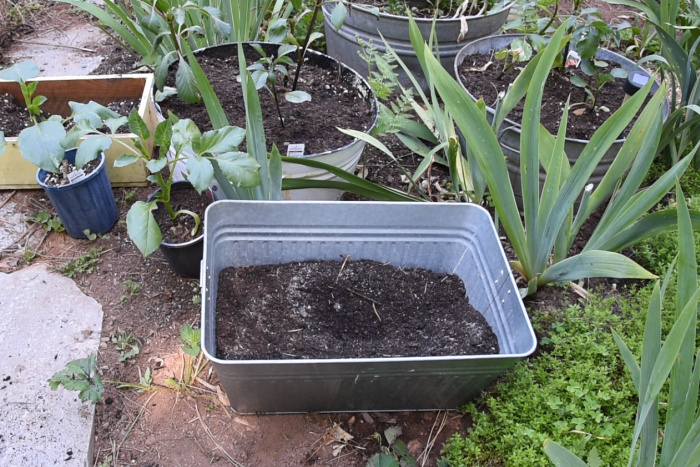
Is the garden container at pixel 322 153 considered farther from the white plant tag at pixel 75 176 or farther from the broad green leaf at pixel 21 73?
the broad green leaf at pixel 21 73

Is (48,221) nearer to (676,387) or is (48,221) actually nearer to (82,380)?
(82,380)

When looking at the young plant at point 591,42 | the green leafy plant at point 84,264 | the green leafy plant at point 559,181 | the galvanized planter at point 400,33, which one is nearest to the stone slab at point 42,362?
the green leafy plant at point 84,264

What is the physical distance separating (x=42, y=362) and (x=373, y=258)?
3.33 feet

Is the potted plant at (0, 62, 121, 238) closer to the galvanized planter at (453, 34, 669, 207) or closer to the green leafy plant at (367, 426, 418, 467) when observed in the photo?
the green leafy plant at (367, 426, 418, 467)

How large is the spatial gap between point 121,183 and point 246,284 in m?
0.86

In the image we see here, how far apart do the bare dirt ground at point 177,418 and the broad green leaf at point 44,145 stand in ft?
1.80

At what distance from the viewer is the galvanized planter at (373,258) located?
1188 millimetres

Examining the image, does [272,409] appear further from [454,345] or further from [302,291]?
[454,345]

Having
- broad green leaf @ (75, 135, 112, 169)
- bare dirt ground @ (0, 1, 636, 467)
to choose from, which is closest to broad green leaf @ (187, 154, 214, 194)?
broad green leaf @ (75, 135, 112, 169)

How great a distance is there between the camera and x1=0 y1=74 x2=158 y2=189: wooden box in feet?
6.28

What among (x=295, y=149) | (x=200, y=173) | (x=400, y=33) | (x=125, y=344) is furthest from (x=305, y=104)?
(x=125, y=344)

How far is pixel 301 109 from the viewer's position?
1938mm

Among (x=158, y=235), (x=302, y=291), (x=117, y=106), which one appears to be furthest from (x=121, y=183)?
(x=302, y=291)

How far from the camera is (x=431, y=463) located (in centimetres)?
138
